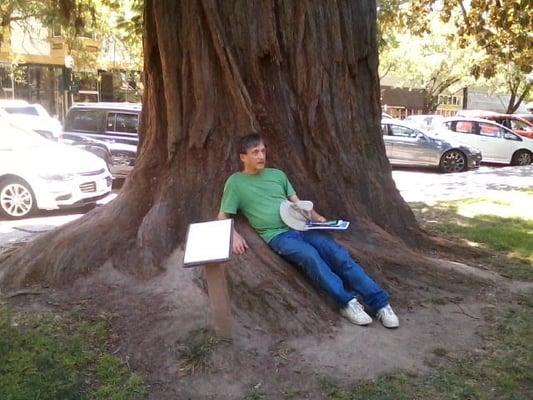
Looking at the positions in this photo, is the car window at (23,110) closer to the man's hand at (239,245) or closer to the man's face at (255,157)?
the man's face at (255,157)

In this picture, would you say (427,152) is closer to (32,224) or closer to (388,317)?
(32,224)

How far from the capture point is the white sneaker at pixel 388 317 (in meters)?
4.78

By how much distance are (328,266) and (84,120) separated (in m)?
10.9

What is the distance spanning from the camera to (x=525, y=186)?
567 inches

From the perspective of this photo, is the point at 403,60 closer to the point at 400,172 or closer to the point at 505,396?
the point at 400,172

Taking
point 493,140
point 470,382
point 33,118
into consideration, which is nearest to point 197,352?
point 470,382

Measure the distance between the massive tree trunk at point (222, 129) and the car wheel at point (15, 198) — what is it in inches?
183

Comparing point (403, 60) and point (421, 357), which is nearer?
point (421, 357)

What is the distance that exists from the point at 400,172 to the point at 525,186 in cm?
473

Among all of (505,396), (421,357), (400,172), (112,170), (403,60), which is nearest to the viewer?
(505,396)

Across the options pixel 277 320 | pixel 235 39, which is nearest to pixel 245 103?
pixel 235 39

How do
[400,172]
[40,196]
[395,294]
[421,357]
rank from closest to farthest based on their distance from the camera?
[421,357] < [395,294] < [40,196] < [400,172]

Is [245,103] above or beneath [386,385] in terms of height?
above

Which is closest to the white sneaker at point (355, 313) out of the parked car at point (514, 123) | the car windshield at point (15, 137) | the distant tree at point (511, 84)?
the car windshield at point (15, 137)
